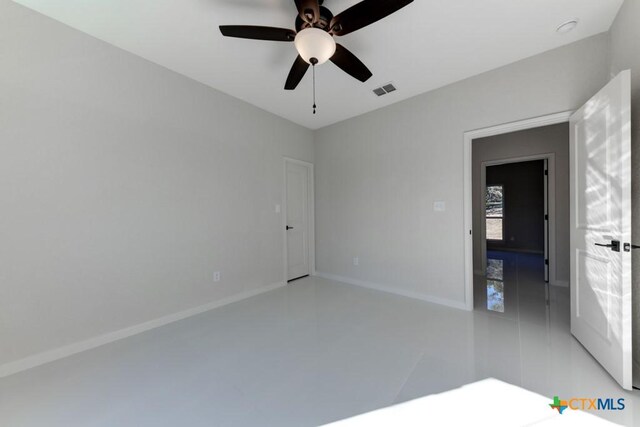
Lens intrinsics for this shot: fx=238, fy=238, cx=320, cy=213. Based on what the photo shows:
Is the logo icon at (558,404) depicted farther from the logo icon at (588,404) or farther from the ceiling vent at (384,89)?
the ceiling vent at (384,89)

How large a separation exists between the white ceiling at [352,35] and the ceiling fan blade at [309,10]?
358 mm

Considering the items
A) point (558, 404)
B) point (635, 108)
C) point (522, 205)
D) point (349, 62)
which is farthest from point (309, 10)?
point (522, 205)

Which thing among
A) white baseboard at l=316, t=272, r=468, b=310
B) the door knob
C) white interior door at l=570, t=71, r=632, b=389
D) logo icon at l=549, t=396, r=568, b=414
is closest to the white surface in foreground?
logo icon at l=549, t=396, r=568, b=414

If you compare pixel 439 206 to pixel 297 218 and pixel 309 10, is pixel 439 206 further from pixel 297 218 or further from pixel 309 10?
pixel 309 10

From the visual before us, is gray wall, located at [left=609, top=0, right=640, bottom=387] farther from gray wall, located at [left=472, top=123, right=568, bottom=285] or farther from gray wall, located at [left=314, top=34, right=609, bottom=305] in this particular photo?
gray wall, located at [left=472, top=123, right=568, bottom=285]

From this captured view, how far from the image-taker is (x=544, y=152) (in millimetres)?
3869

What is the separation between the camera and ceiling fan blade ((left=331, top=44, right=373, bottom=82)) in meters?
1.89

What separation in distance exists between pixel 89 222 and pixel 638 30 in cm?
460

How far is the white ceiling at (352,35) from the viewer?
1870mm

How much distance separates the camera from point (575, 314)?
7.14ft

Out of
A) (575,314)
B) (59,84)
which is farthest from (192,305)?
(575,314)

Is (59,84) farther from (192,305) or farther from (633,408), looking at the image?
(633,408)

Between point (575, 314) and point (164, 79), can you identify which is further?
point (164, 79)

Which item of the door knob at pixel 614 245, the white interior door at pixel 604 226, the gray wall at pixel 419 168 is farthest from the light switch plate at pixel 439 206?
the door knob at pixel 614 245
